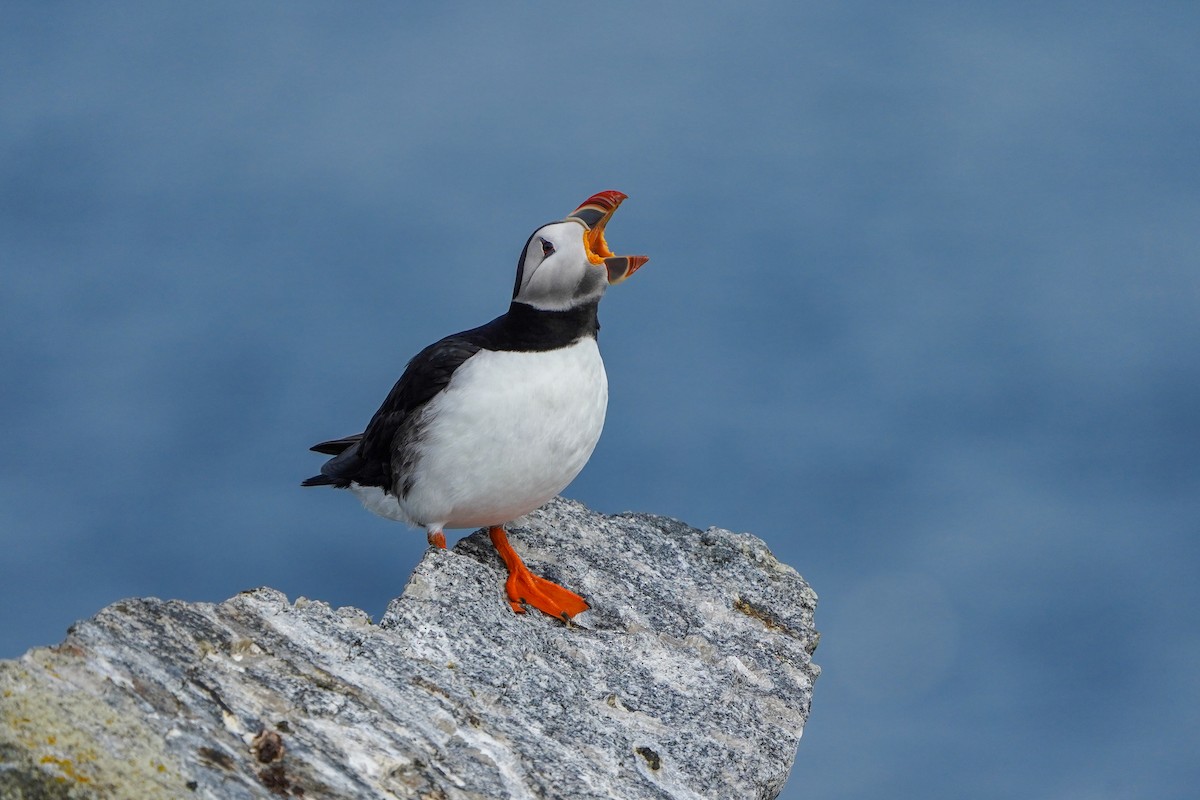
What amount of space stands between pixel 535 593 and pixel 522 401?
35.6 inches

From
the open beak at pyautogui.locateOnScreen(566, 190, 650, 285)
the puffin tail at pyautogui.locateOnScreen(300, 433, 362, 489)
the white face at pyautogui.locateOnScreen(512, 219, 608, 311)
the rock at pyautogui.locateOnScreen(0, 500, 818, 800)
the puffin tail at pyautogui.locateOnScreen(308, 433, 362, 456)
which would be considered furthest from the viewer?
the puffin tail at pyautogui.locateOnScreen(308, 433, 362, 456)

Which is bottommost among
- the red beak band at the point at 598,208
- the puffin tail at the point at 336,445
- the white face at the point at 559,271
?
the puffin tail at the point at 336,445

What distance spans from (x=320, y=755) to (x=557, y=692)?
131cm

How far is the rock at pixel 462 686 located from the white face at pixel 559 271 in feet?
4.13

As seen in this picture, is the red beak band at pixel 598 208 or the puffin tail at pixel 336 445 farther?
the puffin tail at pixel 336 445

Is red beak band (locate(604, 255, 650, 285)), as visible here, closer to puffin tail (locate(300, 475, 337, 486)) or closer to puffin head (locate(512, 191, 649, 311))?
puffin head (locate(512, 191, 649, 311))

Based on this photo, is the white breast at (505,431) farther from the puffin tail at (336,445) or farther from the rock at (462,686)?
the puffin tail at (336,445)

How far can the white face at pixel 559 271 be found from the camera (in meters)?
6.19

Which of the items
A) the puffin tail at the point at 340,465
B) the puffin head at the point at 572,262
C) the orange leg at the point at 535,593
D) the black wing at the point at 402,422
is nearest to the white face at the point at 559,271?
the puffin head at the point at 572,262

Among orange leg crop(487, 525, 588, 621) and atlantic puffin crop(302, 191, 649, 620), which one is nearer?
atlantic puffin crop(302, 191, 649, 620)

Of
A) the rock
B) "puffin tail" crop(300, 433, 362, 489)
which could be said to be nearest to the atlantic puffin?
the rock

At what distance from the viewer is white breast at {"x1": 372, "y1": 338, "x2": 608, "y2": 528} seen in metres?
6.27

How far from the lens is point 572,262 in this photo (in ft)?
20.3

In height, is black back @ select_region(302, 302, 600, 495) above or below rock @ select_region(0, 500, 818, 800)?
above
